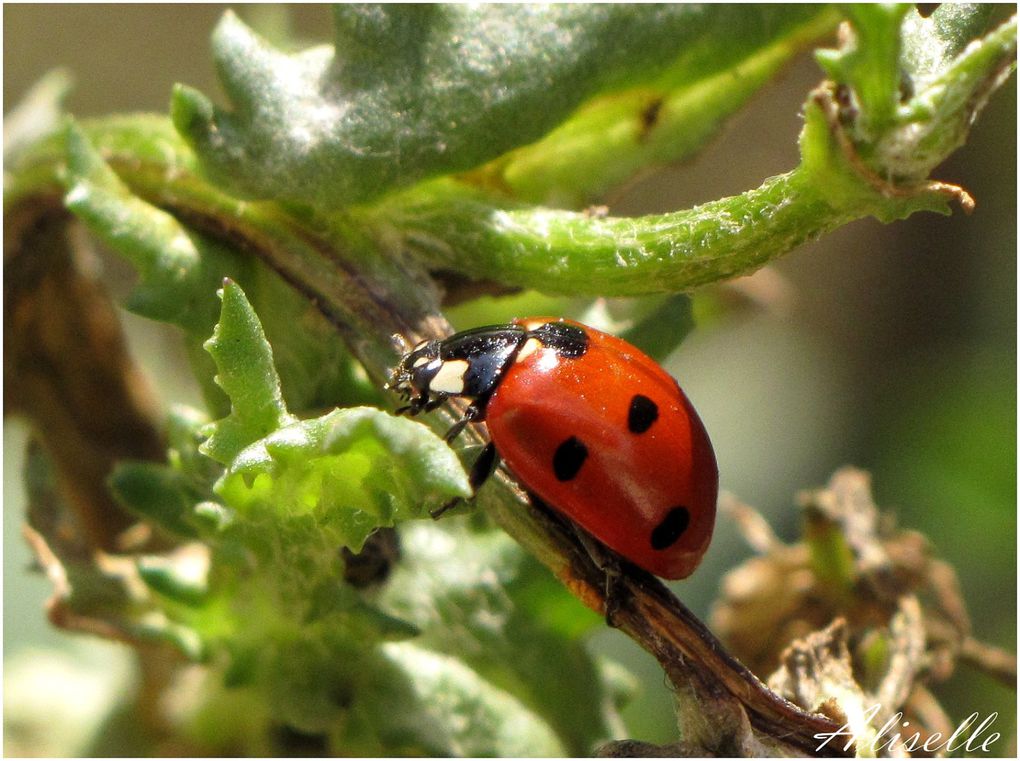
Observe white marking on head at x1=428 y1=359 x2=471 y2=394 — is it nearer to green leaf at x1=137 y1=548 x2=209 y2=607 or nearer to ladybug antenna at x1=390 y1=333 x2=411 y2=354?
ladybug antenna at x1=390 y1=333 x2=411 y2=354

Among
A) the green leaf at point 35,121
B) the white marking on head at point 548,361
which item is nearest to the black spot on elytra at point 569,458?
the white marking on head at point 548,361

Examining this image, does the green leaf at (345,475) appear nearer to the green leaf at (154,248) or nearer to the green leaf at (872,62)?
the green leaf at (154,248)

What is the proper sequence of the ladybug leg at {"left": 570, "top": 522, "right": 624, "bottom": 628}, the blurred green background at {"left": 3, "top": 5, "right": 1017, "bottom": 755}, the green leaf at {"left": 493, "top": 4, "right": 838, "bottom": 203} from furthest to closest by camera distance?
the blurred green background at {"left": 3, "top": 5, "right": 1017, "bottom": 755} → the green leaf at {"left": 493, "top": 4, "right": 838, "bottom": 203} → the ladybug leg at {"left": 570, "top": 522, "right": 624, "bottom": 628}

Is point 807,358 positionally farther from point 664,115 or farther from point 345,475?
point 345,475

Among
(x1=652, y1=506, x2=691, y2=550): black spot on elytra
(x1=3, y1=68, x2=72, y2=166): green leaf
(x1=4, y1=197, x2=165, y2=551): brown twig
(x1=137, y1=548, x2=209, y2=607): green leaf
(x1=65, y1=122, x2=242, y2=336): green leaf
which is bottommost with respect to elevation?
(x1=652, y1=506, x2=691, y2=550): black spot on elytra

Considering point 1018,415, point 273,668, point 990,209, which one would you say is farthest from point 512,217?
point 990,209


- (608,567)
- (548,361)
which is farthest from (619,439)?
(608,567)

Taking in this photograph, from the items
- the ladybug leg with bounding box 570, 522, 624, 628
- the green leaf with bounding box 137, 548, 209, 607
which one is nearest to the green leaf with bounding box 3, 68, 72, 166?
the green leaf with bounding box 137, 548, 209, 607
